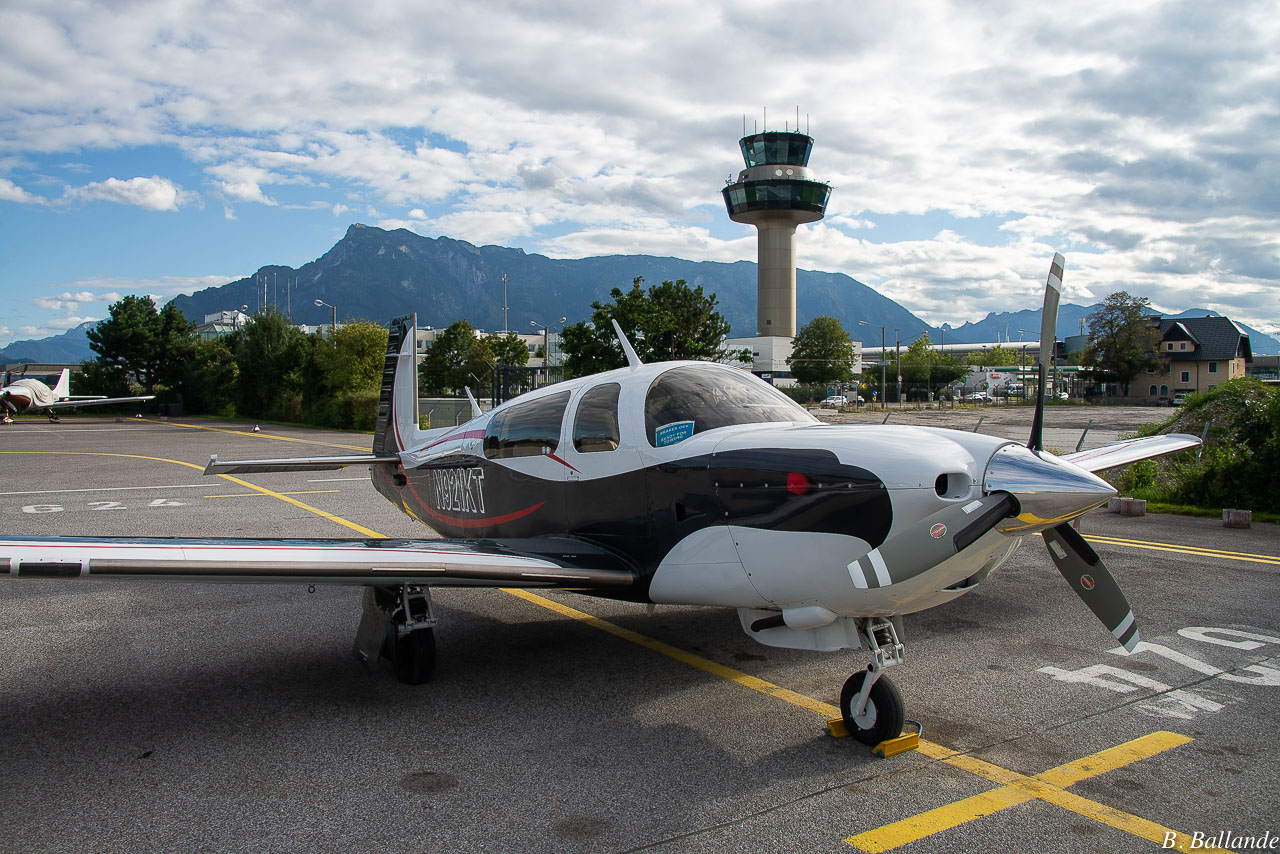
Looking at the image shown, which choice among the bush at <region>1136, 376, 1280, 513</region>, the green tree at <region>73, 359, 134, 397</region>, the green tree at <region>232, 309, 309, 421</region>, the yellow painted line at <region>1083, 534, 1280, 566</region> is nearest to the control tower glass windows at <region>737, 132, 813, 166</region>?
the green tree at <region>232, 309, 309, 421</region>

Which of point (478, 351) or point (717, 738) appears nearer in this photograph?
point (717, 738)

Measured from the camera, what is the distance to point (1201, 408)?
13.8 metres

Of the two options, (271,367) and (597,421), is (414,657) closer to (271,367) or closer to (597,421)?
(597,421)

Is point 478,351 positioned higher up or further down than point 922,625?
higher up

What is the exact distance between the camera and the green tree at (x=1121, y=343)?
257 feet

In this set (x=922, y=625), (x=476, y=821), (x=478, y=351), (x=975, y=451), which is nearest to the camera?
(x=476, y=821)

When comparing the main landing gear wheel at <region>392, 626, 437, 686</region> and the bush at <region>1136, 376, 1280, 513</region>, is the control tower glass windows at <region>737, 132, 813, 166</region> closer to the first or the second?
the bush at <region>1136, 376, 1280, 513</region>

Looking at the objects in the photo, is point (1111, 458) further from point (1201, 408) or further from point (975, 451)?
point (1201, 408)

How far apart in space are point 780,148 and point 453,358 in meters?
47.5

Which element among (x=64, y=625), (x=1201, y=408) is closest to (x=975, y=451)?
Result: (x=64, y=625)

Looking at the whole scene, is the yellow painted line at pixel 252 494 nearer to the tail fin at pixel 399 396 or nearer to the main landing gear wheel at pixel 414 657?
the tail fin at pixel 399 396

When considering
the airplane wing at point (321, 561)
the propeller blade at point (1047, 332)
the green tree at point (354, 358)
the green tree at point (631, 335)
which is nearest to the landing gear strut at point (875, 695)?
the propeller blade at point (1047, 332)

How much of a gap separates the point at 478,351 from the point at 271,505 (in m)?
56.6

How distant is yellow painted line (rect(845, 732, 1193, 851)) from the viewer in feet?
11.1
